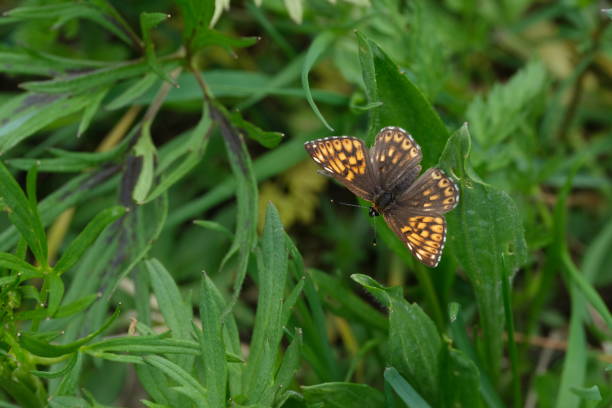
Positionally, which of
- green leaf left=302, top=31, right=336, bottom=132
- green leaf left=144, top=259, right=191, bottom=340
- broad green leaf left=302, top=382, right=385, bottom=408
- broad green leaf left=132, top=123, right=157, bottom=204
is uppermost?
green leaf left=302, top=31, right=336, bottom=132

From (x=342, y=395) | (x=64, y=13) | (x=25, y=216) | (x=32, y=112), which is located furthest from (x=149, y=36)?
(x=342, y=395)

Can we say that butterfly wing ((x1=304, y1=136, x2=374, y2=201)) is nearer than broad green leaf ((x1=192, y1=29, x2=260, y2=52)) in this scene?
Yes

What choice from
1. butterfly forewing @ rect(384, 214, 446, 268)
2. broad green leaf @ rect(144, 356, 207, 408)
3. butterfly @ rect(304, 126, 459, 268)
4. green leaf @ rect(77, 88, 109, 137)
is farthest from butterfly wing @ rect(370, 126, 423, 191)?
green leaf @ rect(77, 88, 109, 137)

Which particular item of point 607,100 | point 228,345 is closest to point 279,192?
point 228,345

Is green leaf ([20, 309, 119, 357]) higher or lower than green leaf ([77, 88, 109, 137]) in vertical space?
lower

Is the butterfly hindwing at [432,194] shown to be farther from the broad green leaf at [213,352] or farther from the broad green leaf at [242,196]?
the broad green leaf at [213,352]

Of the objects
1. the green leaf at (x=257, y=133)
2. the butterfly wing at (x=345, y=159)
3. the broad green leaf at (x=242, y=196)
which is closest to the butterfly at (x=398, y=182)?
the butterfly wing at (x=345, y=159)

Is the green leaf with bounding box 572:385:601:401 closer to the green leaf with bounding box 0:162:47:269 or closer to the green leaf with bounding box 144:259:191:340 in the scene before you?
the green leaf with bounding box 144:259:191:340

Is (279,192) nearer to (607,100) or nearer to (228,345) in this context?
(228,345)

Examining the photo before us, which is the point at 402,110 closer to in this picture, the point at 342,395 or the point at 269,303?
the point at 269,303
